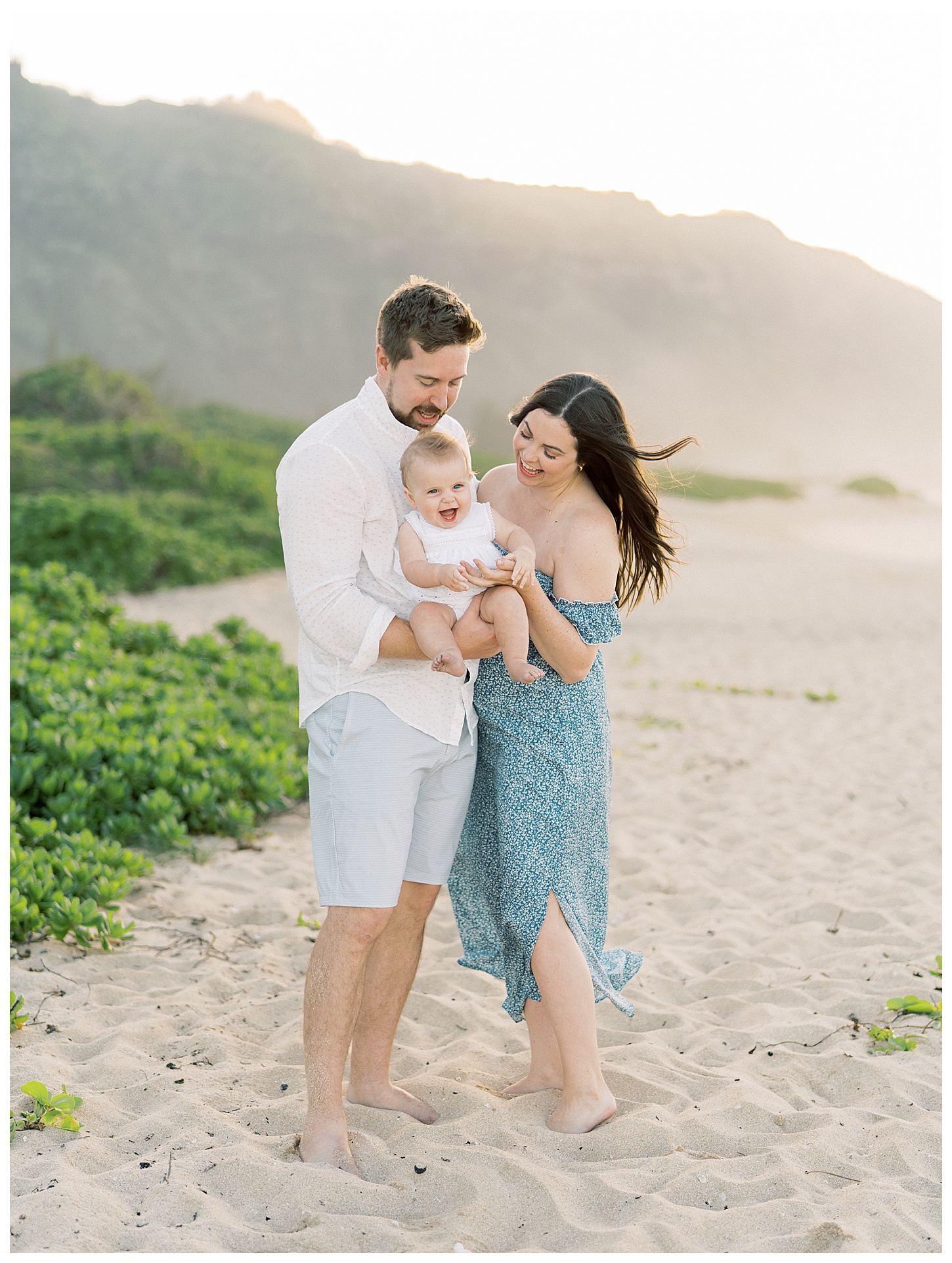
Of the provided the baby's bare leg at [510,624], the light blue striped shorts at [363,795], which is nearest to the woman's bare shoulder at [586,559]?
the baby's bare leg at [510,624]

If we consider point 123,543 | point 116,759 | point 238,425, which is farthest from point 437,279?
point 116,759

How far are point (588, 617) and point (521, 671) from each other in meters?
0.31

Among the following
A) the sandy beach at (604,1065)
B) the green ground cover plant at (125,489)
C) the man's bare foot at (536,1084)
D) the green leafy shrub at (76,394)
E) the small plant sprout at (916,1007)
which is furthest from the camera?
the green leafy shrub at (76,394)

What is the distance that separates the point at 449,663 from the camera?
2449 millimetres

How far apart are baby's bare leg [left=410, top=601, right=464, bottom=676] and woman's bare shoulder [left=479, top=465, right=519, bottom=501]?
535 millimetres

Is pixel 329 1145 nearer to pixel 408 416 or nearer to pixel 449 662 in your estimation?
pixel 449 662

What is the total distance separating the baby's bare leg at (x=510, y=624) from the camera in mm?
2555

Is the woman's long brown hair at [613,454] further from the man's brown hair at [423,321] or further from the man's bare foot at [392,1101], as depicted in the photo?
the man's bare foot at [392,1101]

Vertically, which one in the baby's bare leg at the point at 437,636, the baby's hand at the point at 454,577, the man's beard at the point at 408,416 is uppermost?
the man's beard at the point at 408,416

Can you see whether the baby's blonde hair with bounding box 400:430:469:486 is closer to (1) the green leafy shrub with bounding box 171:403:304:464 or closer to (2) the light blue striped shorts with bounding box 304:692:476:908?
(2) the light blue striped shorts with bounding box 304:692:476:908

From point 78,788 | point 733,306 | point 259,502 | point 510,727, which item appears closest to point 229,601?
point 259,502

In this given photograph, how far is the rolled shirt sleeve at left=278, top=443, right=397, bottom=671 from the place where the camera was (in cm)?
247

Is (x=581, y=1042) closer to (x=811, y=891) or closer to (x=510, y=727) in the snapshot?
(x=510, y=727)

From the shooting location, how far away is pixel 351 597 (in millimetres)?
2484
